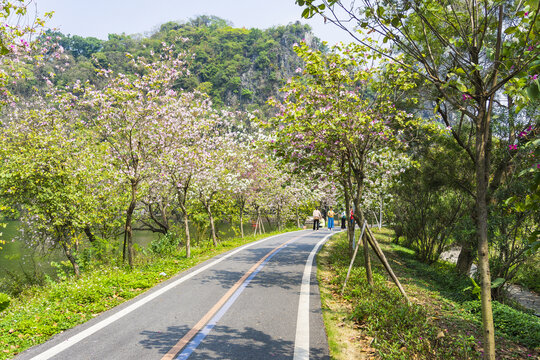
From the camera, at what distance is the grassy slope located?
5.06 metres

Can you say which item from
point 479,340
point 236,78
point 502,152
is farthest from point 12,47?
point 236,78

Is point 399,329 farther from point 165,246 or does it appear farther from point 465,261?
point 165,246

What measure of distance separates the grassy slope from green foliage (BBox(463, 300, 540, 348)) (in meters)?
0.02

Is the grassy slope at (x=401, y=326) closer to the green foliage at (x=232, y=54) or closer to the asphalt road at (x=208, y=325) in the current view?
the asphalt road at (x=208, y=325)

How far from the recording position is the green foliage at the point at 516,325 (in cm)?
688

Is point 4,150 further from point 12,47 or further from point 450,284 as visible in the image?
point 450,284

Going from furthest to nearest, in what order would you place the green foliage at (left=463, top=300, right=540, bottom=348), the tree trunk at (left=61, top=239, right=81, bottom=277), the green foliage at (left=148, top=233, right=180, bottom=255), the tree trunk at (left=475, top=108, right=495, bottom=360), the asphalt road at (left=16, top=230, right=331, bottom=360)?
the green foliage at (left=148, top=233, right=180, bottom=255), the tree trunk at (left=61, top=239, right=81, bottom=277), the green foliage at (left=463, top=300, right=540, bottom=348), the asphalt road at (left=16, top=230, right=331, bottom=360), the tree trunk at (left=475, top=108, right=495, bottom=360)

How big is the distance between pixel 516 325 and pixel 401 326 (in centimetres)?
391

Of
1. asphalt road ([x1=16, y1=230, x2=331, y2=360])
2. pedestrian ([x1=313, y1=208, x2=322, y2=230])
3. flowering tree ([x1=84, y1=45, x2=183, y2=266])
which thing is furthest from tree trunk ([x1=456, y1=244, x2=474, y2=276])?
pedestrian ([x1=313, y1=208, x2=322, y2=230])

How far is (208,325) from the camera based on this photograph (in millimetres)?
5824

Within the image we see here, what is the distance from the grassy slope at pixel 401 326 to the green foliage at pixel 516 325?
21 mm

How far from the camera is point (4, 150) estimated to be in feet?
41.1

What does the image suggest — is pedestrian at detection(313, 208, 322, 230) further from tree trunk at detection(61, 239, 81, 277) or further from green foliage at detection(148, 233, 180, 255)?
tree trunk at detection(61, 239, 81, 277)

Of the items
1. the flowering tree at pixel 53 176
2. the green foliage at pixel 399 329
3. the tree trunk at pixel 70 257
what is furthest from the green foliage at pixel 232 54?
the green foliage at pixel 399 329
